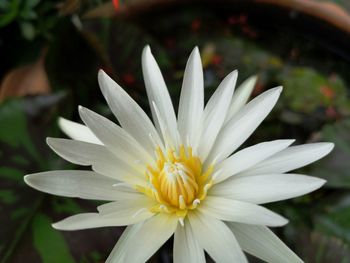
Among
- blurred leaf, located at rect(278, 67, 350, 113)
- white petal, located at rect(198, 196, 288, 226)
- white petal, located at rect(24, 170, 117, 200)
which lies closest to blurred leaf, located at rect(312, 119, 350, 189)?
blurred leaf, located at rect(278, 67, 350, 113)

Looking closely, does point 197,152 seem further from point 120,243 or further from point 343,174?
point 343,174

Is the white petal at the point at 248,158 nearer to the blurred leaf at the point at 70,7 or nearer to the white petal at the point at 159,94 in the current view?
the white petal at the point at 159,94

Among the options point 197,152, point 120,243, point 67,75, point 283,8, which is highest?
point 283,8

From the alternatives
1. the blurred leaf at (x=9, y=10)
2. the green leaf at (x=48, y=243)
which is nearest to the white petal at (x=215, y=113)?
the green leaf at (x=48, y=243)

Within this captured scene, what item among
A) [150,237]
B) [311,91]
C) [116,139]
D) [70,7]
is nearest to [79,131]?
[116,139]

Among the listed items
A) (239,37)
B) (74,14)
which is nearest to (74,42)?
(74,14)

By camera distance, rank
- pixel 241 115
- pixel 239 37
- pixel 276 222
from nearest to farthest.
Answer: pixel 276 222
pixel 241 115
pixel 239 37

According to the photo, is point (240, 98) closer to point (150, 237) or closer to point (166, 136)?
point (166, 136)
